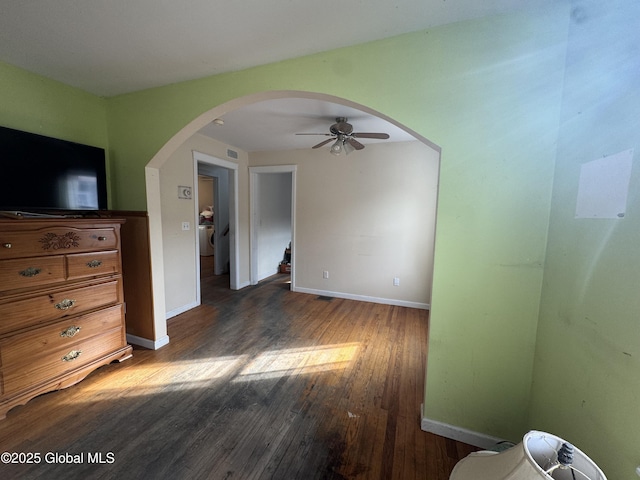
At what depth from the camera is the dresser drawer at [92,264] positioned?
180 cm

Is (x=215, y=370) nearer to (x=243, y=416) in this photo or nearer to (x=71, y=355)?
(x=243, y=416)

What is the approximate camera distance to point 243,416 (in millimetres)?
1605

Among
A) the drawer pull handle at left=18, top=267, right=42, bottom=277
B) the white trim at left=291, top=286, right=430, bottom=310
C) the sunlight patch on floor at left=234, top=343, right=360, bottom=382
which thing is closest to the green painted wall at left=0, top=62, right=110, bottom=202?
the drawer pull handle at left=18, top=267, right=42, bottom=277

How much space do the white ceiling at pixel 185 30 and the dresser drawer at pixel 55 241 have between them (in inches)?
45.9

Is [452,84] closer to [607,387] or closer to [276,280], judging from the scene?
[607,387]

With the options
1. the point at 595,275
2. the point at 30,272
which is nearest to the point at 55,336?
the point at 30,272

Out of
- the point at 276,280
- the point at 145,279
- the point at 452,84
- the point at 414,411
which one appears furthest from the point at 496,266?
the point at 276,280

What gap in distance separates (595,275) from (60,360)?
3015mm

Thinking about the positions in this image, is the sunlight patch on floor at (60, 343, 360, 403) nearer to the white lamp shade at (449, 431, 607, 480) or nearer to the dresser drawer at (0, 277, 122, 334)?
the dresser drawer at (0, 277, 122, 334)

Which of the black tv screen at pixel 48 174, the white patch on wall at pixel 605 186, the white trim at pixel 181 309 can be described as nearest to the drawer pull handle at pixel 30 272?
the black tv screen at pixel 48 174

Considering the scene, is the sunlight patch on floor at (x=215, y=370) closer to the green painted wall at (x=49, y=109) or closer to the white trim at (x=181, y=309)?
the white trim at (x=181, y=309)

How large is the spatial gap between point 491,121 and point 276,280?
424 centimetres

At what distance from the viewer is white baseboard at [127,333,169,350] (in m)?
2.37

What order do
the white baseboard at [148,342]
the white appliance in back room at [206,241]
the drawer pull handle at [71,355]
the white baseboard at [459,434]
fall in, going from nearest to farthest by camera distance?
the white baseboard at [459,434] < the drawer pull handle at [71,355] < the white baseboard at [148,342] < the white appliance in back room at [206,241]
